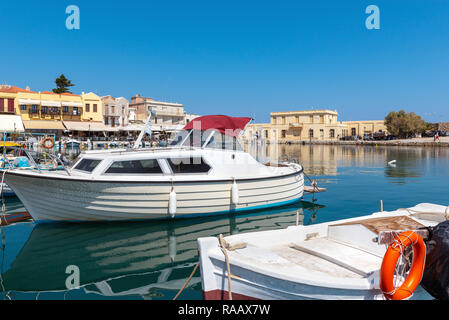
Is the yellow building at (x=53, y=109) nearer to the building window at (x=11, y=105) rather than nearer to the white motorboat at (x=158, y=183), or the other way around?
the building window at (x=11, y=105)

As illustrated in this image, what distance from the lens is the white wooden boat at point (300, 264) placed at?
4035 mm

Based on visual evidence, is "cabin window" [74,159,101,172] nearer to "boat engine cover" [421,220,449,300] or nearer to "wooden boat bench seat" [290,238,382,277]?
"wooden boat bench seat" [290,238,382,277]

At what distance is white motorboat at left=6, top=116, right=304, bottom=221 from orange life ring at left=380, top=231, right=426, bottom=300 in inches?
260

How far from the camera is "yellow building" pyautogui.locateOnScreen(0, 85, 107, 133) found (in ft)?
163

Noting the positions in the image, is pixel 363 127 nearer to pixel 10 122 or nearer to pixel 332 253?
pixel 10 122

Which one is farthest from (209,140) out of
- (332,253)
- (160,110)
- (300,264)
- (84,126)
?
(160,110)

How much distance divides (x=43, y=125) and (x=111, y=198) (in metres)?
48.4

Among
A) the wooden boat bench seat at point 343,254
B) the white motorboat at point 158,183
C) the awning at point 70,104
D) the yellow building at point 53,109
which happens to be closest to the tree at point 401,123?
the yellow building at point 53,109

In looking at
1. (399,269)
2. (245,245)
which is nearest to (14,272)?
(245,245)

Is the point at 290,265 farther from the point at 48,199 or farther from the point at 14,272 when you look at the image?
the point at 48,199

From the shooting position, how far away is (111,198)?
946 centimetres

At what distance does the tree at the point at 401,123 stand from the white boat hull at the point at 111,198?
7940 cm

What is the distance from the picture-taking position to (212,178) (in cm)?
1027

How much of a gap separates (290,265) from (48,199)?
7.78m
